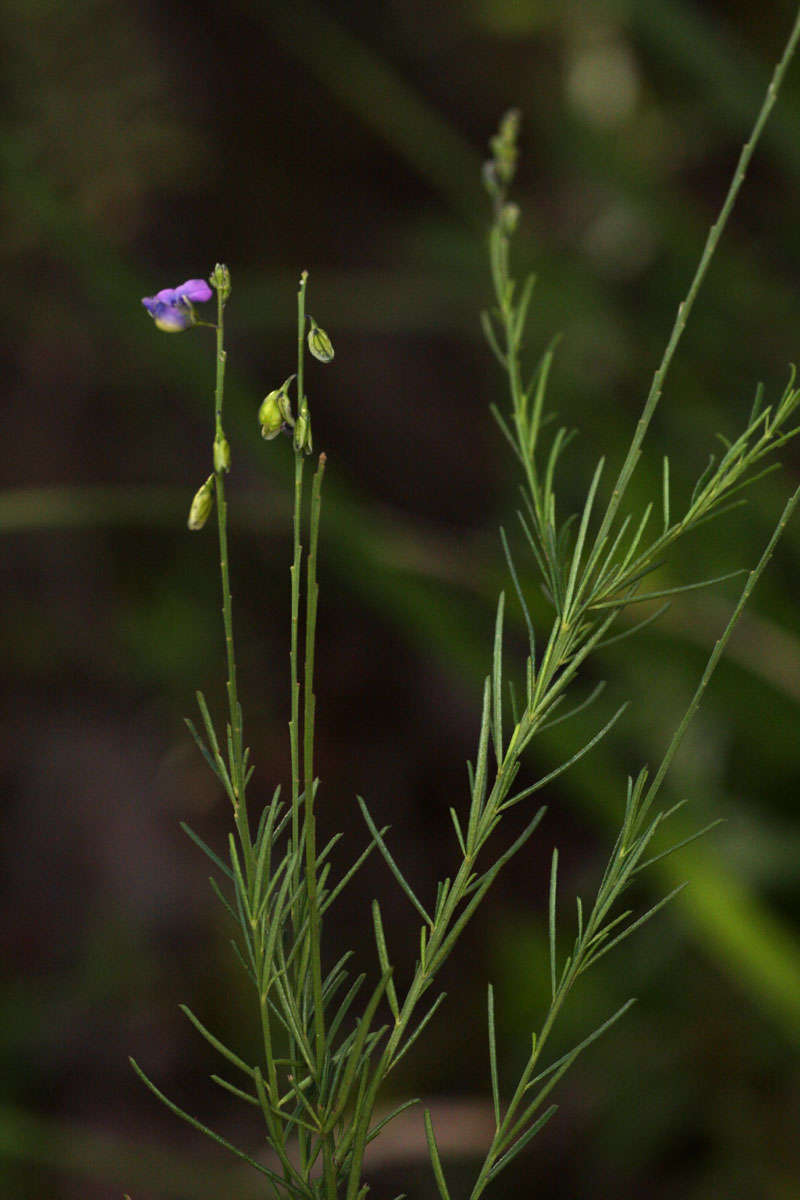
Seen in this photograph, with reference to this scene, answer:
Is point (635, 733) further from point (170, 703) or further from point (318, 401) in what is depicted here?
point (318, 401)

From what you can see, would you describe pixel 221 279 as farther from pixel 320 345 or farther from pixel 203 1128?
pixel 203 1128

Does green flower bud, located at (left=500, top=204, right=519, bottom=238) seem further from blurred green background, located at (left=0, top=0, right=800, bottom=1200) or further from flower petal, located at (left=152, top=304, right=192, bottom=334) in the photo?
blurred green background, located at (left=0, top=0, right=800, bottom=1200)

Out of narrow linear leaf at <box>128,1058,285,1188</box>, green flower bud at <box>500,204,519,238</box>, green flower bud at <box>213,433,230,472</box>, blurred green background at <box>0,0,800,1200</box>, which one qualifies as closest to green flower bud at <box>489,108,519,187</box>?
green flower bud at <box>500,204,519,238</box>

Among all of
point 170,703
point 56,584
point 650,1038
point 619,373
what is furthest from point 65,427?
point 650,1038

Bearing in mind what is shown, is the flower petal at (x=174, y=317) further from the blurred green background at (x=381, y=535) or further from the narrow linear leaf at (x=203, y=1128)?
Answer: the blurred green background at (x=381, y=535)

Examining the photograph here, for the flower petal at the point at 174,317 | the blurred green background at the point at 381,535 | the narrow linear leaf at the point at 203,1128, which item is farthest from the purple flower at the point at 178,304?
the blurred green background at the point at 381,535

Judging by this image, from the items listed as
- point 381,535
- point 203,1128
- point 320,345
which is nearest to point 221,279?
point 320,345

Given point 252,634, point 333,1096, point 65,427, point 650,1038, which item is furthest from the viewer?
point 65,427
